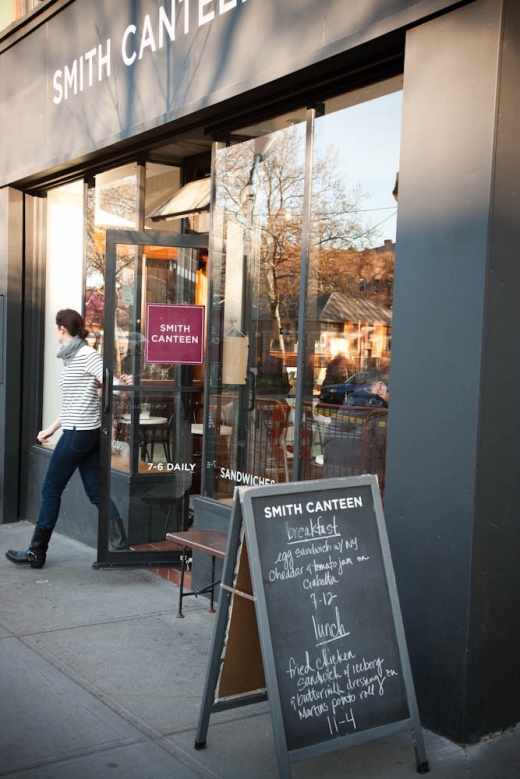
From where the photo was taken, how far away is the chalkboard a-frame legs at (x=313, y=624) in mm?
3326

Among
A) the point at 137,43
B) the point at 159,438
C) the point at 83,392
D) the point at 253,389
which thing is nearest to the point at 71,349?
the point at 83,392

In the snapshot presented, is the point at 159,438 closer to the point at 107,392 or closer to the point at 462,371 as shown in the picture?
the point at 107,392

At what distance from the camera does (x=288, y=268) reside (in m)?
5.61

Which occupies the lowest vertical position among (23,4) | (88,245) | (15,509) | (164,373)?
(15,509)

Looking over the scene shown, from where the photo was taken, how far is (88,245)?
7.96 m

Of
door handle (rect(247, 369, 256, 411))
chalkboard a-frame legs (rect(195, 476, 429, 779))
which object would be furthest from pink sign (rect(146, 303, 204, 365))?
chalkboard a-frame legs (rect(195, 476, 429, 779))

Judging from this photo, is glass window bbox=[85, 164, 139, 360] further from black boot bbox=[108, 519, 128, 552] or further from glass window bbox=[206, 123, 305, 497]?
black boot bbox=[108, 519, 128, 552]

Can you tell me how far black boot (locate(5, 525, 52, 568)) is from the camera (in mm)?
6605

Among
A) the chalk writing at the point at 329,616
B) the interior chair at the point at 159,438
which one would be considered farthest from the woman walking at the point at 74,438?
the chalk writing at the point at 329,616

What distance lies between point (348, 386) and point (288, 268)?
946 mm

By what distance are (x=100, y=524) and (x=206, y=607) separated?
1.19 metres

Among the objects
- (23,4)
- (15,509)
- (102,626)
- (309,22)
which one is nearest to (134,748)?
(102,626)

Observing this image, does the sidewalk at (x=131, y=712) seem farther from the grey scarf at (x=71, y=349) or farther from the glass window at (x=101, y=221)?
the glass window at (x=101, y=221)

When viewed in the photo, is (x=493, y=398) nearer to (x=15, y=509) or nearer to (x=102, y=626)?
(x=102, y=626)
